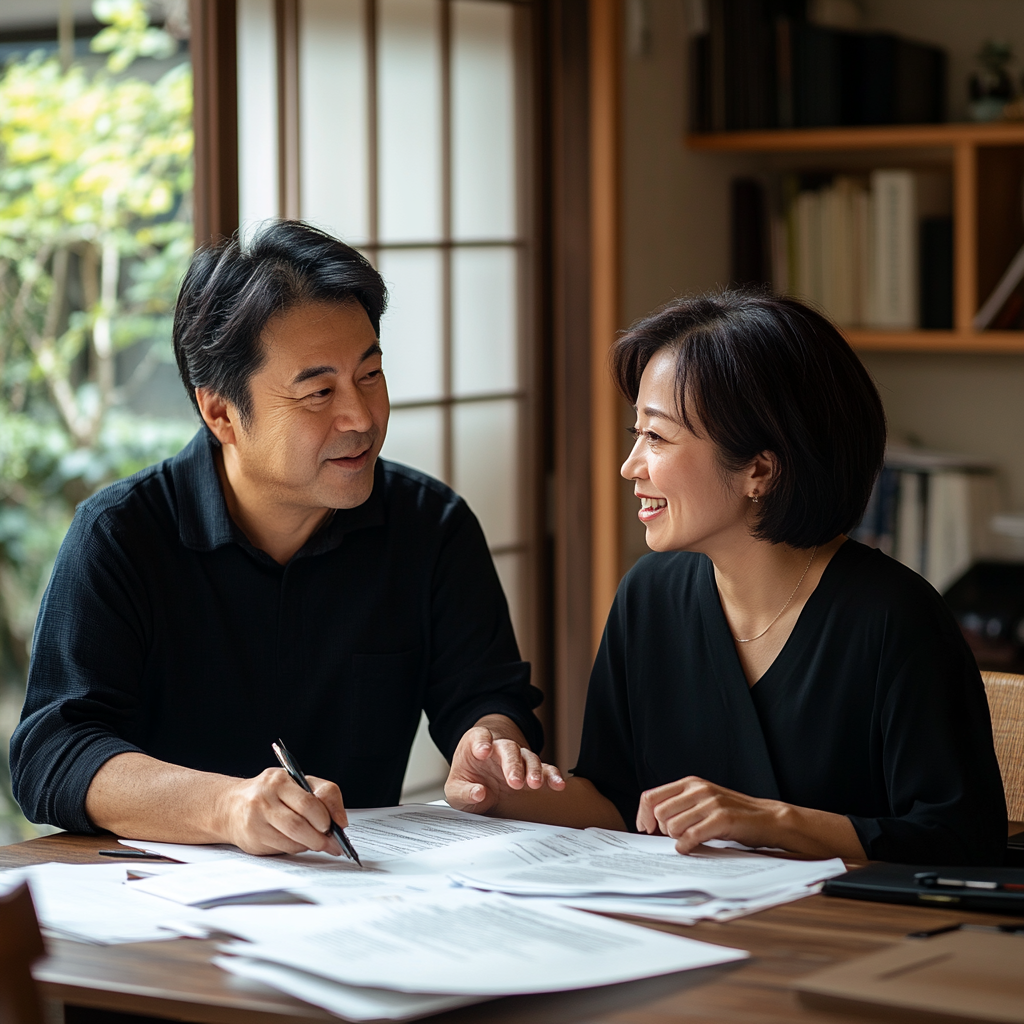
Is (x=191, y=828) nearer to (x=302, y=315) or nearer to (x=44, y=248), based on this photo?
(x=302, y=315)

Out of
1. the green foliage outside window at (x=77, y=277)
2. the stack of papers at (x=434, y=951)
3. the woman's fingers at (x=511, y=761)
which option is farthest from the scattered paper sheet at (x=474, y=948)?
the green foliage outside window at (x=77, y=277)

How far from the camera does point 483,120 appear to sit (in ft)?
10.6

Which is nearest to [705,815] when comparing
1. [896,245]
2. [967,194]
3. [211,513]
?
[211,513]

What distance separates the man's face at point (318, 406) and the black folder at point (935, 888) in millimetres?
797

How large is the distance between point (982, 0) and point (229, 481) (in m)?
2.59

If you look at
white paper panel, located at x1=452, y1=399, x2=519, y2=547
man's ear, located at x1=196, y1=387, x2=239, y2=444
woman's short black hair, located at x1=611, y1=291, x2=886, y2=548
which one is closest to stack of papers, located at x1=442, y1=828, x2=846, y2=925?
woman's short black hair, located at x1=611, y1=291, x2=886, y2=548

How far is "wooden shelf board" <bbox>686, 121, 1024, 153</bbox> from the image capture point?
322 cm

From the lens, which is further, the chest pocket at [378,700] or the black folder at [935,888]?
the chest pocket at [378,700]

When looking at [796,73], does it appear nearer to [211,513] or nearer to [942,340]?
[942,340]

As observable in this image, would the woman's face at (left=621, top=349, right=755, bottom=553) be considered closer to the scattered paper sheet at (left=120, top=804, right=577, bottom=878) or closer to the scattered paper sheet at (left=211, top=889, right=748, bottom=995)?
the scattered paper sheet at (left=120, top=804, right=577, bottom=878)

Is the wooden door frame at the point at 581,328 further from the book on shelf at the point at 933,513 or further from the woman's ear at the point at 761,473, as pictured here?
the woman's ear at the point at 761,473

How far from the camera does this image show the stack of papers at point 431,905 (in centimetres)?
100

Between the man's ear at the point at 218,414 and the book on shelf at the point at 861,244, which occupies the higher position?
the book on shelf at the point at 861,244

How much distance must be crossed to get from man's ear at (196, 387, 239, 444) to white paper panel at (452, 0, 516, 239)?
4.81ft
